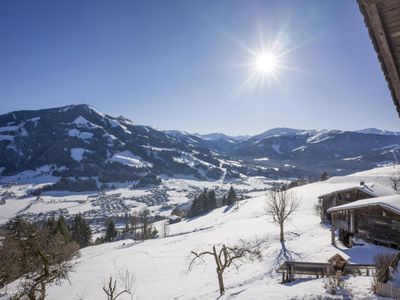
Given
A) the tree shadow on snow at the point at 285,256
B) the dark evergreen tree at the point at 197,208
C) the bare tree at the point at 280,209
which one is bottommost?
the dark evergreen tree at the point at 197,208

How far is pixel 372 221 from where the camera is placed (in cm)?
3372

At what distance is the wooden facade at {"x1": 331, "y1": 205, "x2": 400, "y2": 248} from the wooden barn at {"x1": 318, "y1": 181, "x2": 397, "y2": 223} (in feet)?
21.8

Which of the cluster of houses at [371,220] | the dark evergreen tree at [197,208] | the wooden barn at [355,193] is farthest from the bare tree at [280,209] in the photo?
the dark evergreen tree at [197,208]

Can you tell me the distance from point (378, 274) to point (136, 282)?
3716 centimetres

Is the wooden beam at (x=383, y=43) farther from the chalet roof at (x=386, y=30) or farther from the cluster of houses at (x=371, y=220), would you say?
the cluster of houses at (x=371, y=220)

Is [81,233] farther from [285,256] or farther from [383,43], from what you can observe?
[383,43]

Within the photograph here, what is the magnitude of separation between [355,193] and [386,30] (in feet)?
166

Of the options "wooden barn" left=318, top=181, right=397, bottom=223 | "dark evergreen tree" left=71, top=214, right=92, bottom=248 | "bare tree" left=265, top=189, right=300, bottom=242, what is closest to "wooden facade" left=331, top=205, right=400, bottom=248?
"wooden barn" left=318, top=181, right=397, bottom=223

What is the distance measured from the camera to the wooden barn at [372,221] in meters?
30.8

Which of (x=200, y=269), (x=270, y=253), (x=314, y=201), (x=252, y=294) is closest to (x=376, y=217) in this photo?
(x=270, y=253)

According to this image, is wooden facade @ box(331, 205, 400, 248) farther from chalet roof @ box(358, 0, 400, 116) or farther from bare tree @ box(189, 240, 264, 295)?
chalet roof @ box(358, 0, 400, 116)

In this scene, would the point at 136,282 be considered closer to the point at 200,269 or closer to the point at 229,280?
the point at 200,269

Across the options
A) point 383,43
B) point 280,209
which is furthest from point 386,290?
point 280,209

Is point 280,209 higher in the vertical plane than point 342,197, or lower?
lower
